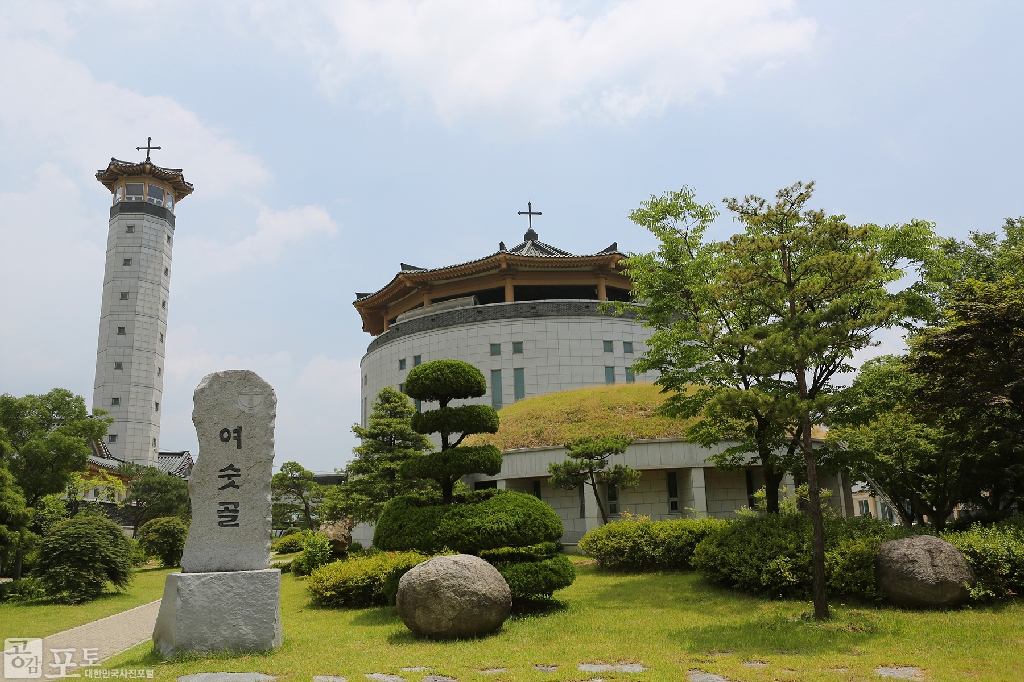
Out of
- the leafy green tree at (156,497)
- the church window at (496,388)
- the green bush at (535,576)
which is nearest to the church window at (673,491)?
the green bush at (535,576)

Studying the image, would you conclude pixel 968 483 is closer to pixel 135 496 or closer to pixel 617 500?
pixel 617 500

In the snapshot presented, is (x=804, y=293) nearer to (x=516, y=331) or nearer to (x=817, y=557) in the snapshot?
(x=817, y=557)

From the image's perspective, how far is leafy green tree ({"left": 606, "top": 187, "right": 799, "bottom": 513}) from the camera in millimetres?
13344

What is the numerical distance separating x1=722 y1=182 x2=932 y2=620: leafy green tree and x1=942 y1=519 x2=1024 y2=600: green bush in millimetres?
2462

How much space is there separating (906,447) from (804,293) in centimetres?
876

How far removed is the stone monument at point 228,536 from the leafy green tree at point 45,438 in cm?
1617

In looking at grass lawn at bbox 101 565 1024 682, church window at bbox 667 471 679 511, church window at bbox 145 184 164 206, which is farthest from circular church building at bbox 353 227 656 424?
church window at bbox 145 184 164 206

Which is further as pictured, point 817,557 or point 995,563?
point 995,563

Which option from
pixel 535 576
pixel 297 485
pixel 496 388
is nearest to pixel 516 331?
pixel 496 388

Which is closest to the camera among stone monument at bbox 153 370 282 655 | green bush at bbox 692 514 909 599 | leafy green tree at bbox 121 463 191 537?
stone monument at bbox 153 370 282 655

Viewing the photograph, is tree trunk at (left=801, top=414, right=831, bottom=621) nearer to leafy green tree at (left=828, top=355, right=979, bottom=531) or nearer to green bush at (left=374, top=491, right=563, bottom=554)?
leafy green tree at (left=828, top=355, right=979, bottom=531)

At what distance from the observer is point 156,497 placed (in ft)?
132

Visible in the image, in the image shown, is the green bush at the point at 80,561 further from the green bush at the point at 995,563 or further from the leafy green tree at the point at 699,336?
the green bush at the point at 995,563

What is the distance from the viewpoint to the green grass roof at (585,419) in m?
22.0
